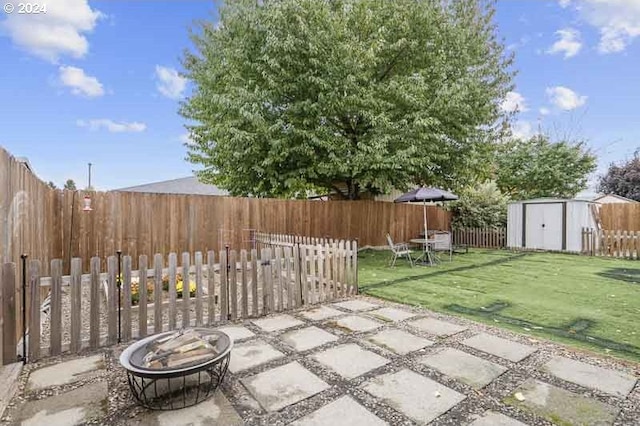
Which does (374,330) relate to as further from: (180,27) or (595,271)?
(180,27)

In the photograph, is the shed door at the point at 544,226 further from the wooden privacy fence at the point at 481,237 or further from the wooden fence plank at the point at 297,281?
the wooden fence plank at the point at 297,281

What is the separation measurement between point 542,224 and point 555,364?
11.2 metres

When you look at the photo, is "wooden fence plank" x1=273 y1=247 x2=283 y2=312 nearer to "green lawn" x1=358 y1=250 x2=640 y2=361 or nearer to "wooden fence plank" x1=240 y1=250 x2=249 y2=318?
"wooden fence plank" x1=240 y1=250 x2=249 y2=318

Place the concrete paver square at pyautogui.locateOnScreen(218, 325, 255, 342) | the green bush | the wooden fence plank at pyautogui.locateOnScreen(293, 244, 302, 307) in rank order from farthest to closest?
the green bush, the wooden fence plank at pyautogui.locateOnScreen(293, 244, 302, 307), the concrete paver square at pyautogui.locateOnScreen(218, 325, 255, 342)

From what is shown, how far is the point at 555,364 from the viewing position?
290 centimetres

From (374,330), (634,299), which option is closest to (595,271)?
(634,299)

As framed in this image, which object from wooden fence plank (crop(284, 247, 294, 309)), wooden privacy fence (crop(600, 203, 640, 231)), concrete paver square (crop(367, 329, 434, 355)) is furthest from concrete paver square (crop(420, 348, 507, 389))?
wooden privacy fence (crop(600, 203, 640, 231))

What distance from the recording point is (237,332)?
3664mm

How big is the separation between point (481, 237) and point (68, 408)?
14.5 m

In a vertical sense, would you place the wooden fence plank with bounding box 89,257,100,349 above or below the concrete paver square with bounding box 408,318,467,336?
above

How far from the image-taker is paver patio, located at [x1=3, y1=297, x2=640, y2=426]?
6.92 feet

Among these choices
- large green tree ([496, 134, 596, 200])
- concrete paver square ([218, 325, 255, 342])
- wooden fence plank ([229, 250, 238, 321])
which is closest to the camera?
concrete paver square ([218, 325, 255, 342])

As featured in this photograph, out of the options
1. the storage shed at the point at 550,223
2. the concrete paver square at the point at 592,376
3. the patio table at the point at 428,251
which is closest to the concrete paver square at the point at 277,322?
the concrete paver square at the point at 592,376

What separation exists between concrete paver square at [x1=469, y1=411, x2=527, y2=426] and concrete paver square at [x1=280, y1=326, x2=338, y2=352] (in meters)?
1.56
